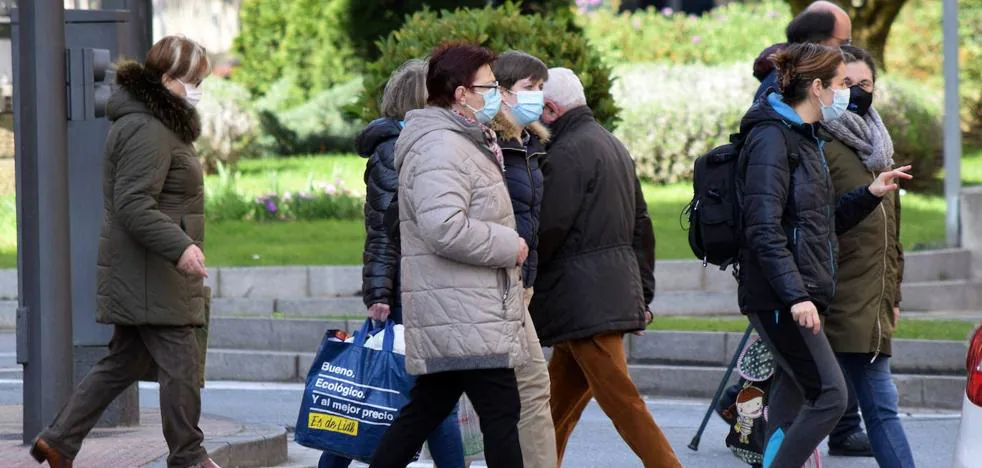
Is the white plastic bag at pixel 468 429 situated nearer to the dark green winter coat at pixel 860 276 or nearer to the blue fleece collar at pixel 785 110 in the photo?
the dark green winter coat at pixel 860 276

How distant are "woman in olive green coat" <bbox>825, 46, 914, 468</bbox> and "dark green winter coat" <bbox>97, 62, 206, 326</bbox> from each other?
7.58ft

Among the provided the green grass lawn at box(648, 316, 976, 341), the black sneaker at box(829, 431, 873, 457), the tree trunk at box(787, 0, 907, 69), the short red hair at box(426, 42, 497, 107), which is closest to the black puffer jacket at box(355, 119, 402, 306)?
the short red hair at box(426, 42, 497, 107)

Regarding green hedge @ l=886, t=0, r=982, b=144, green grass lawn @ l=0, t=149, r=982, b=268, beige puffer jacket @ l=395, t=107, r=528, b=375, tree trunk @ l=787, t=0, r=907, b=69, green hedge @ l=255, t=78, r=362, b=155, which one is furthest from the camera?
green hedge @ l=886, t=0, r=982, b=144

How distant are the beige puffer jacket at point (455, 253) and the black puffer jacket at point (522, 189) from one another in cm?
40

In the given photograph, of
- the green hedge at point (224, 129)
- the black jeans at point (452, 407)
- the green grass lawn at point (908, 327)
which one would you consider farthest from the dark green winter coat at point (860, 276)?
the green hedge at point (224, 129)

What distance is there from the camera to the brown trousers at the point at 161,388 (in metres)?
6.00

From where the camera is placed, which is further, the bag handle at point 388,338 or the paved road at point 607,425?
the paved road at point 607,425

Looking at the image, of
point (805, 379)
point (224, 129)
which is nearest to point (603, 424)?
point (805, 379)

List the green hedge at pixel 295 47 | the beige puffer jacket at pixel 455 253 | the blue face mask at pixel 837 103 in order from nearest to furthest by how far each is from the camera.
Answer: the beige puffer jacket at pixel 455 253
the blue face mask at pixel 837 103
the green hedge at pixel 295 47

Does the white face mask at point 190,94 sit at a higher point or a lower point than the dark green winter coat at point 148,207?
higher

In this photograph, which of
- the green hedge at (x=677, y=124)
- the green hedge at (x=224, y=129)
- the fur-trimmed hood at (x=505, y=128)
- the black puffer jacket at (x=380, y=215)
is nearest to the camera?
the fur-trimmed hood at (x=505, y=128)

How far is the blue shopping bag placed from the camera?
18.9 feet

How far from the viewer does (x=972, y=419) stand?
15.2 feet

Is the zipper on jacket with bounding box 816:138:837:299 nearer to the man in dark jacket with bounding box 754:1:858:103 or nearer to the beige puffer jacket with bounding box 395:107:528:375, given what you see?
the beige puffer jacket with bounding box 395:107:528:375
